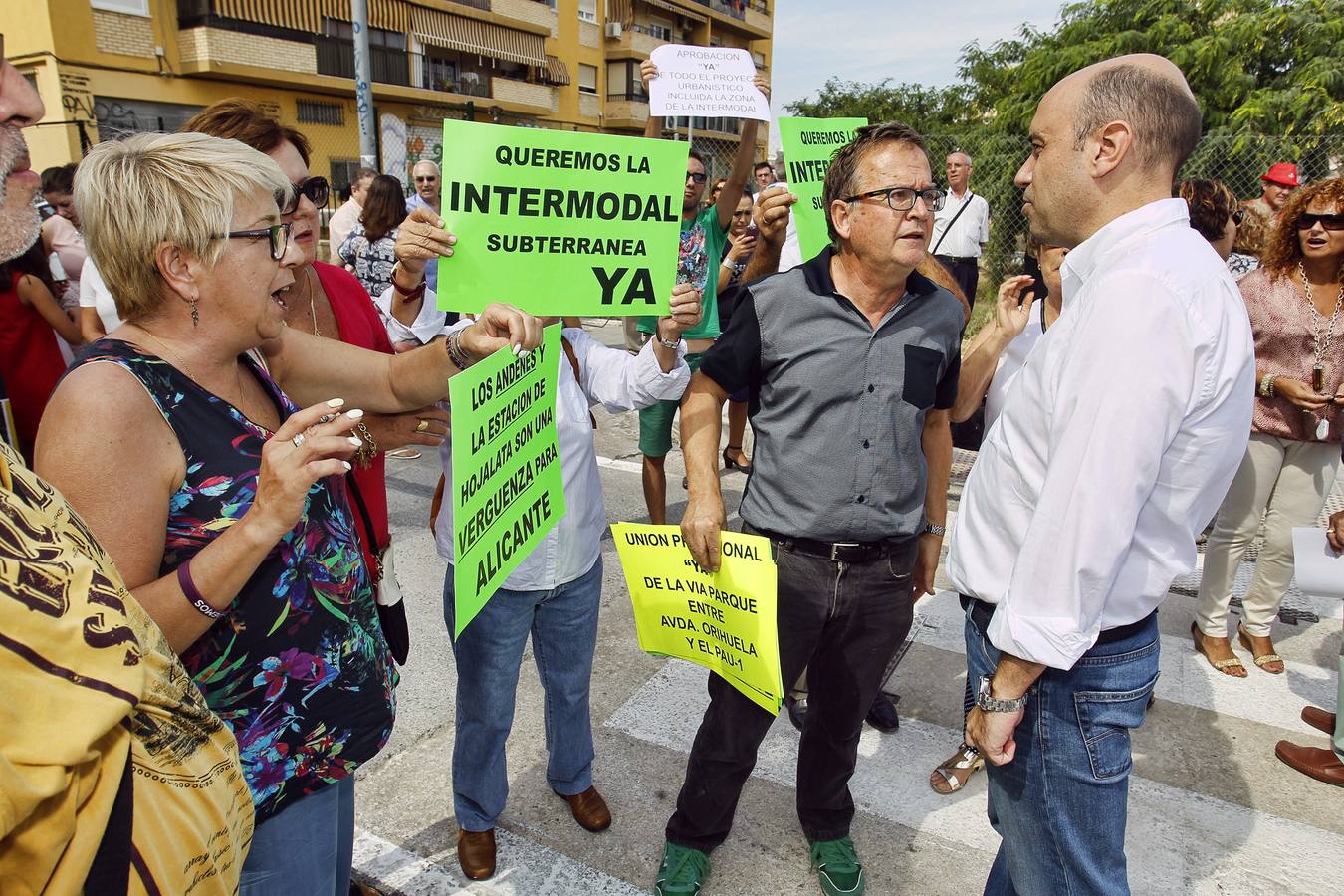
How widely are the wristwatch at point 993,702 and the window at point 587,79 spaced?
4099 cm

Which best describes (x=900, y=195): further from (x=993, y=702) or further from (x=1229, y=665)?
(x=1229, y=665)

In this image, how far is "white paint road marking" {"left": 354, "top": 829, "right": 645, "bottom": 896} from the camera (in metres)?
2.59

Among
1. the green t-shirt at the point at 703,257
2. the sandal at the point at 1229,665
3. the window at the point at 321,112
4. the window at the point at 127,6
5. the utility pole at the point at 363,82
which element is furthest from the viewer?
the window at the point at 321,112

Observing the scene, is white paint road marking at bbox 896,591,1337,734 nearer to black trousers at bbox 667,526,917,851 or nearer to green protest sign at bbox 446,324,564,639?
black trousers at bbox 667,526,917,851

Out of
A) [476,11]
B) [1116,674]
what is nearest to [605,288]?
[1116,674]

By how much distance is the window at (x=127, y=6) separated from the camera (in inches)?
876

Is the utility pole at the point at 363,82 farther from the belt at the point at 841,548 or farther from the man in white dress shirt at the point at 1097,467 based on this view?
the man in white dress shirt at the point at 1097,467

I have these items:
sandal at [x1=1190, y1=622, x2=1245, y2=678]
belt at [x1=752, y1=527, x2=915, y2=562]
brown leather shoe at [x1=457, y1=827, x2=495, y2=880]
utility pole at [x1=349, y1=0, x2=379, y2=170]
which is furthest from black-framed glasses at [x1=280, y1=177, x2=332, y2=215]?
utility pole at [x1=349, y1=0, x2=379, y2=170]

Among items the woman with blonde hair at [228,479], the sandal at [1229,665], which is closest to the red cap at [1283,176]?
the sandal at [1229,665]

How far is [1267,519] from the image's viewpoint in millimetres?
4039

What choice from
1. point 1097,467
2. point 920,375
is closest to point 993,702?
point 1097,467

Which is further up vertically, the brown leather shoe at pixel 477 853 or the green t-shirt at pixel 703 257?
the green t-shirt at pixel 703 257

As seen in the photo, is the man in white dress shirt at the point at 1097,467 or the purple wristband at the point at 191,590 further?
the man in white dress shirt at the point at 1097,467

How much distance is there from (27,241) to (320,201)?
996 millimetres
